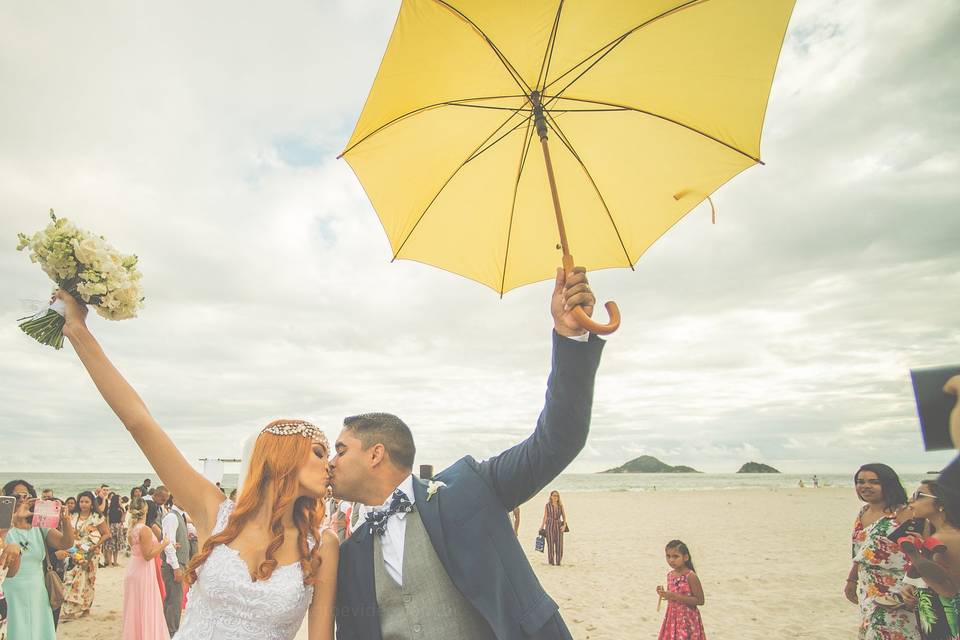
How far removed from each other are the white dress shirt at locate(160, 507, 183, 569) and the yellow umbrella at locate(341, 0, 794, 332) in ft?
26.4

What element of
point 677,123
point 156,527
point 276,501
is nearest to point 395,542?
point 276,501

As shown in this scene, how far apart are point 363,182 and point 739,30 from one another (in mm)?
2303

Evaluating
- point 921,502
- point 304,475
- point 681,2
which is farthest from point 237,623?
point 921,502

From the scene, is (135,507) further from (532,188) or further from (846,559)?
(846,559)

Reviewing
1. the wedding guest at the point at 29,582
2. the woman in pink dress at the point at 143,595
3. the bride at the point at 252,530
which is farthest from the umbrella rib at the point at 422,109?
the woman in pink dress at the point at 143,595

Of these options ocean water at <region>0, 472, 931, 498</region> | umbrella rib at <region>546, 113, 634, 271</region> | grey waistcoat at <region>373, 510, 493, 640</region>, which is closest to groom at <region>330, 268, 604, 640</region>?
grey waistcoat at <region>373, 510, 493, 640</region>

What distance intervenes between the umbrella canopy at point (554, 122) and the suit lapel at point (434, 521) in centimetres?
157

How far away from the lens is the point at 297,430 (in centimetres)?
302

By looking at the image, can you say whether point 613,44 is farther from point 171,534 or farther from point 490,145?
point 171,534

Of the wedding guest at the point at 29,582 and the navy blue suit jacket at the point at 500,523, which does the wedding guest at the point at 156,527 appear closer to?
the wedding guest at the point at 29,582

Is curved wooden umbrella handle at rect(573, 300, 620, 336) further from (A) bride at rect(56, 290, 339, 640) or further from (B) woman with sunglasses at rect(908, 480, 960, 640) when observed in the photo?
(B) woman with sunglasses at rect(908, 480, 960, 640)

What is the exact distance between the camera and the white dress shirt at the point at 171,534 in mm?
9039

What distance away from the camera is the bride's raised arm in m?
2.54

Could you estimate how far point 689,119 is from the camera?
316 centimetres
